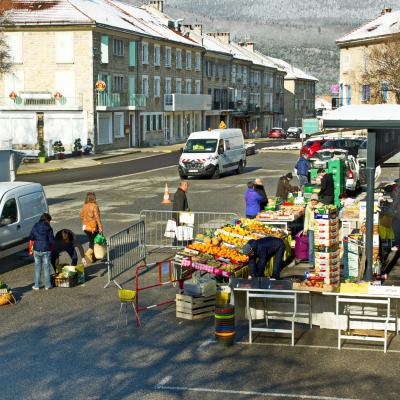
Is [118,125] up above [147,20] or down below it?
below

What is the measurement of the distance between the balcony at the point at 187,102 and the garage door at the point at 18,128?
57.3 ft

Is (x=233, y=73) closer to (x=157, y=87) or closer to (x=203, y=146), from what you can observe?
(x=157, y=87)

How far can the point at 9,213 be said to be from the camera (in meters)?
18.1

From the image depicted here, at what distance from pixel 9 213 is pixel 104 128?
40.7 m

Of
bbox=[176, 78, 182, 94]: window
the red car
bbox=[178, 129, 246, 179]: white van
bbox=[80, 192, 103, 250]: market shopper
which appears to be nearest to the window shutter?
bbox=[176, 78, 182, 94]: window

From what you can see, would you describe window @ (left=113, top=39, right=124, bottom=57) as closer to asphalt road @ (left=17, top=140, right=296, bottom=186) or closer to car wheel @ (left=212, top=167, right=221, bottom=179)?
asphalt road @ (left=17, top=140, right=296, bottom=186)

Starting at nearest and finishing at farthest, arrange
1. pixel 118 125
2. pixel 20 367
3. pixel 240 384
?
pixel 240 384
pixel 20 367
pixel 118 125

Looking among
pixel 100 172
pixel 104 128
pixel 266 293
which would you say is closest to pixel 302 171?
pixel 100 172

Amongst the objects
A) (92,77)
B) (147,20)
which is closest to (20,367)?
(92,77)

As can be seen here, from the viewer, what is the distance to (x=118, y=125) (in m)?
60.9

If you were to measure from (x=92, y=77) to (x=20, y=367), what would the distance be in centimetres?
4637

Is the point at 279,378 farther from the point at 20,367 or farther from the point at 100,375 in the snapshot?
the point at 20,367

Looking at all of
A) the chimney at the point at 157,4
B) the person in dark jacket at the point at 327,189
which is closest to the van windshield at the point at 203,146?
the person in dark jacket at the point at 327,189

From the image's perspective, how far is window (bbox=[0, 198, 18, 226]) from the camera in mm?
17875
